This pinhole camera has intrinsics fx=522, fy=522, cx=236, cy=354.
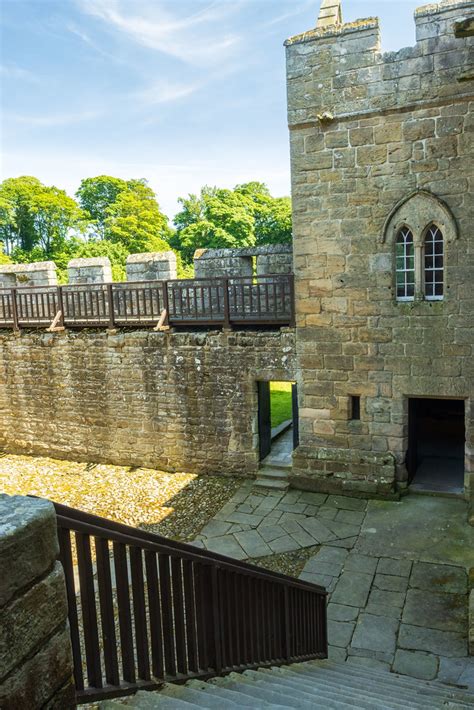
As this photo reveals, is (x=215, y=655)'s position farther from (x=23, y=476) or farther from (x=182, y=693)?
(x=23, y=476)

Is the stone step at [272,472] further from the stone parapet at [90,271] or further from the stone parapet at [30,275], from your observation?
the stone parapet at [30,275]

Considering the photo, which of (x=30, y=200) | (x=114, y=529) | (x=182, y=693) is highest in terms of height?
(x=30, y=200)

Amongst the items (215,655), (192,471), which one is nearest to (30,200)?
(192,471)

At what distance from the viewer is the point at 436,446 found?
408 inches

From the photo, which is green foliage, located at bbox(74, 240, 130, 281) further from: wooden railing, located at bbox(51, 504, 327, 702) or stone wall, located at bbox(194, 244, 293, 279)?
wooden railing, located at bbox(51, 504, 327, 702)

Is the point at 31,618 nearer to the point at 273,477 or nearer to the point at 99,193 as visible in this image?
the point at 273,477

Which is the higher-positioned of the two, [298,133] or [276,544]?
[298,133]

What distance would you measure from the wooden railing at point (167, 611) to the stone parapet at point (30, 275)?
30.0 ft

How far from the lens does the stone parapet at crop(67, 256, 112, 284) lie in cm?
1052

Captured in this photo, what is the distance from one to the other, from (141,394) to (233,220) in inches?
1069

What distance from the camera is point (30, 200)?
34.2 metres

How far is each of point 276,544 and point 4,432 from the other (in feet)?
23.2

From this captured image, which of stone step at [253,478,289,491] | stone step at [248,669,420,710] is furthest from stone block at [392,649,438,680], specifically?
stone step at [253,478,289,491]

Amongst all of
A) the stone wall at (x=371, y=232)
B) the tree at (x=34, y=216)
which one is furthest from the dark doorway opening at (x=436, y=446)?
the tree at (x=34, y=216)
